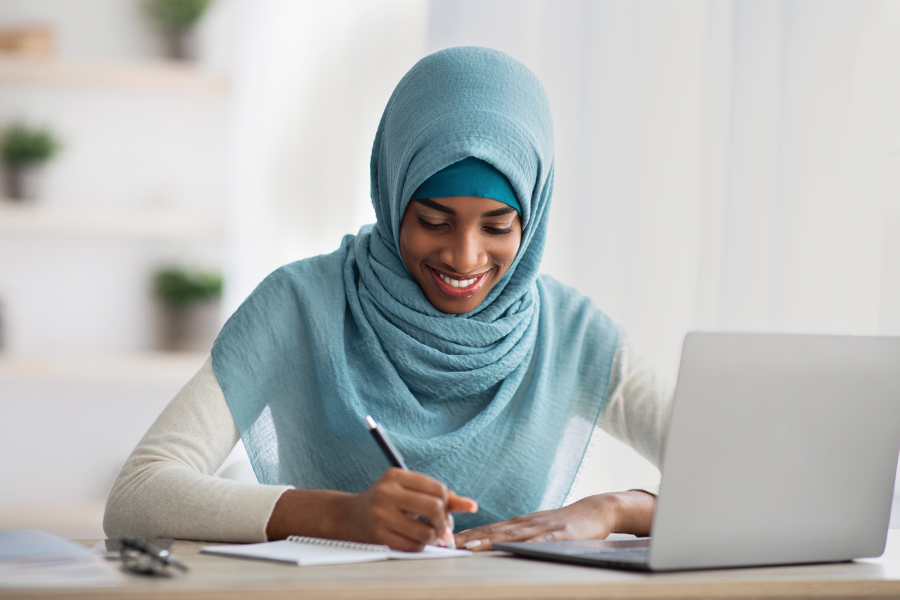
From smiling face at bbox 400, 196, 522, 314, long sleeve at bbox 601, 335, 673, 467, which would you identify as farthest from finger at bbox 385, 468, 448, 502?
long sleeve at bbox 601, 335, 673, 467

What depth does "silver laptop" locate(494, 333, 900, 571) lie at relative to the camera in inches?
28.6

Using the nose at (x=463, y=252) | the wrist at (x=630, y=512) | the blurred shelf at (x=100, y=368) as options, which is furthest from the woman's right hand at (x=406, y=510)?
the blurred shelf at (x=100, y=368)

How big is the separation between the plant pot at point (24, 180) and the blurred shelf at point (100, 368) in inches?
20.8

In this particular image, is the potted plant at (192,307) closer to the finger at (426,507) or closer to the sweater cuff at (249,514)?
the sweater cuff at (249,514)

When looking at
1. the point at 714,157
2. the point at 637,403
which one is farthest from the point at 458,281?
the point at 714,157

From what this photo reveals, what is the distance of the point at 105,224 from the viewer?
106 inches

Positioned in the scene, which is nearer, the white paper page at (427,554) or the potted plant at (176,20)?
the white paper page at (427,554)

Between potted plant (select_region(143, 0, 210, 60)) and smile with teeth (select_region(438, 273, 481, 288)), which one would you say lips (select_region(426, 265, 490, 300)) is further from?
potted plant (select_region(143, 0, 210, 60))

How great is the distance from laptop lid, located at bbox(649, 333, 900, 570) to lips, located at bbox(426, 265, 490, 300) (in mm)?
631

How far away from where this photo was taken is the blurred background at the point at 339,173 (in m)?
2.09

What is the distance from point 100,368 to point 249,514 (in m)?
1.89

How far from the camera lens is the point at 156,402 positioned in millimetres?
2893

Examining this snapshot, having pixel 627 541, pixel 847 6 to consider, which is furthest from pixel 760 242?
pixel 627 541

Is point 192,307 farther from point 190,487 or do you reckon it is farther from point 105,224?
point 190,487
